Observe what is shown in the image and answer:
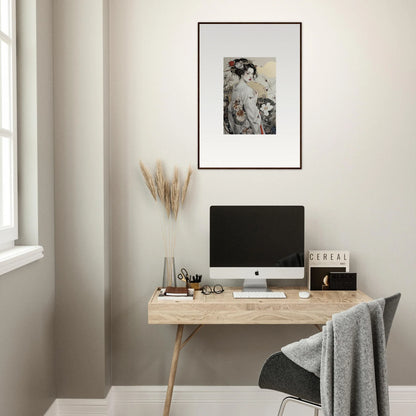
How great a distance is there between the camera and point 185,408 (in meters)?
2.78

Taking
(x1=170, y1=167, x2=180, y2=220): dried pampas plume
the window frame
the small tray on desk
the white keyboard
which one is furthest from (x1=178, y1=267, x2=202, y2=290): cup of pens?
the window frame

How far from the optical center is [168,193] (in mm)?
2717

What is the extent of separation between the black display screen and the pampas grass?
10.4 inches

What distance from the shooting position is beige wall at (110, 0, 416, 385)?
2723 mm

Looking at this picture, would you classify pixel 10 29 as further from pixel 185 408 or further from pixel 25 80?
pixel 185 408

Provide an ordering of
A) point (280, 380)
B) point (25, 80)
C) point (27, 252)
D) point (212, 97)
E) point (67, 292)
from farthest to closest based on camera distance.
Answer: point (212, 97) < point (67, 292) < point (25, 80) < point (27, 252) < point (280, 380)

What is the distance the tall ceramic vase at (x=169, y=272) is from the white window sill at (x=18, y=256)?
0.68 metres

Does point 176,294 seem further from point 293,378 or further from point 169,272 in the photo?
point 293,378

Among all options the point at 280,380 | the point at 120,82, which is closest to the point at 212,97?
the point at 120,82

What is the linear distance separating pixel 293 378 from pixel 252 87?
5.24 feet

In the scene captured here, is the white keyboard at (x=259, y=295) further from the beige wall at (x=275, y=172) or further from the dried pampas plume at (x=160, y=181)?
the dried pampas plume at (x=160, y=181)

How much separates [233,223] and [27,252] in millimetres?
1049

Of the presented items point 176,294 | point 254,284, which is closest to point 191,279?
point 176,294

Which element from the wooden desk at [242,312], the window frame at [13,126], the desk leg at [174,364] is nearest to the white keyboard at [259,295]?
the wooden desk at [242,312]
